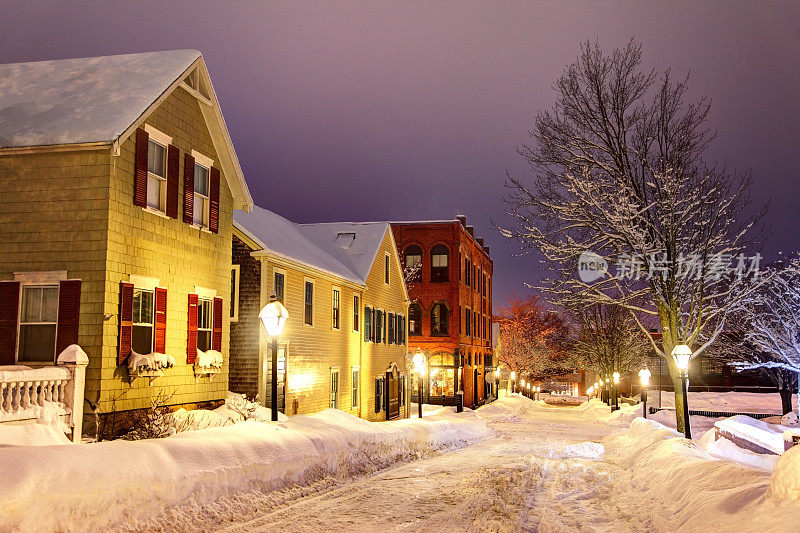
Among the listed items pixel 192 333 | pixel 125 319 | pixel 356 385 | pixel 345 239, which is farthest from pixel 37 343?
pixel 345 239

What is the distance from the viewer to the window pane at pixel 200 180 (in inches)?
720

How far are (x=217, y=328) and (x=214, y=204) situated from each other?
330 centimetres

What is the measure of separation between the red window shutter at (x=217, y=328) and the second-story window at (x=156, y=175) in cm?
338

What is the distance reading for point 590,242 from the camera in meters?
23.9

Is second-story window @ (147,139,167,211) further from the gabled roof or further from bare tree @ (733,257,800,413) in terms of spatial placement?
bare tree @ (733,257,800,413)

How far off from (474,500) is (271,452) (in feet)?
11.8

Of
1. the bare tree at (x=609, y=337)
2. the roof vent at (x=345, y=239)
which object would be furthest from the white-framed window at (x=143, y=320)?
the bare tree at (x=609, y=337)

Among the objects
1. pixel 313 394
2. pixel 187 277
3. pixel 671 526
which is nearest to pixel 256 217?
pixel 313 394

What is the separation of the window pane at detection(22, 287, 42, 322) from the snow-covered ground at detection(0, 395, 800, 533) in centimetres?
468

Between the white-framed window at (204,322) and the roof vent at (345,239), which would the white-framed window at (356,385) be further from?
the white-framed window at (204,322)

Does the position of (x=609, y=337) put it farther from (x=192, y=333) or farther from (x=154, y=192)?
(x=154, y=192)

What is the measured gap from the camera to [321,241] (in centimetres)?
3434

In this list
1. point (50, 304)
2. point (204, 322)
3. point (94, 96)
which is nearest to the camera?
point (50, 304)

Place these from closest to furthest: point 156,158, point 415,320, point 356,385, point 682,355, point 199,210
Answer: point 156,158 < point 199,210 < point 682,355 < point 356,385 < point 415,320
